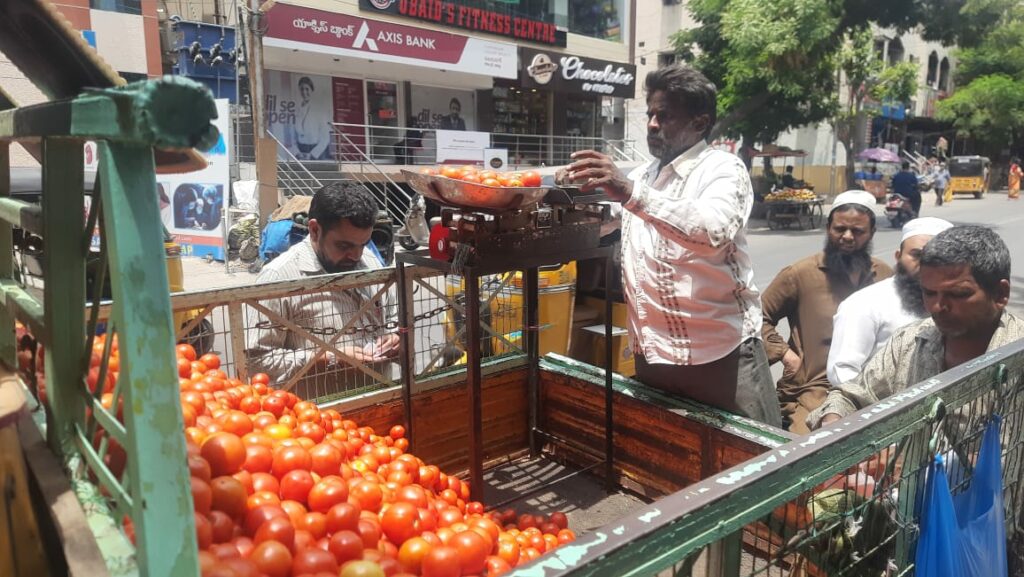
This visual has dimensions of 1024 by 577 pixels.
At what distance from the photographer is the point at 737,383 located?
2783 mm

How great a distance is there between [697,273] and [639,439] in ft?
2.88

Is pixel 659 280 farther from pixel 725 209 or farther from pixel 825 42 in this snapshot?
pixel 825 42

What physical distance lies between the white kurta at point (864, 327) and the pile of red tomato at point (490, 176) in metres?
1.62

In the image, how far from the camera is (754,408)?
2.82 m

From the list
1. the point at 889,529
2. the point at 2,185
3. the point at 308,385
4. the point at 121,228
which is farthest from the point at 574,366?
the point at 121,228

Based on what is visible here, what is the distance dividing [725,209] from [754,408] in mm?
879

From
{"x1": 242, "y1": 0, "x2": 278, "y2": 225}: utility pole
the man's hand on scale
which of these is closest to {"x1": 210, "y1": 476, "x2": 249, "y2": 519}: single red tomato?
the man's hand on scale

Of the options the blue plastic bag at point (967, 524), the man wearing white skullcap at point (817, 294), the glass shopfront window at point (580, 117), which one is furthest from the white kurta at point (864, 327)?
the glass shopfront window at point (580, 117)

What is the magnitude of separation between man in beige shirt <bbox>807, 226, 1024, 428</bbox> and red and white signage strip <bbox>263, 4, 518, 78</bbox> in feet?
45.9

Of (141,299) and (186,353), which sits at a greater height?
(141,299)

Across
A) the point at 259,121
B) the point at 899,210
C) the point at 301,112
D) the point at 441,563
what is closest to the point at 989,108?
the point at 899,210

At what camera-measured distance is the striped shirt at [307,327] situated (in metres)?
3.12

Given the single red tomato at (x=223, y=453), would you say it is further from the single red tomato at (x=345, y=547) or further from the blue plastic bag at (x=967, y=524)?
the blue plastic bag at (x=967, y=524)

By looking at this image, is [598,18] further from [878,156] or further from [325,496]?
[325,496]
